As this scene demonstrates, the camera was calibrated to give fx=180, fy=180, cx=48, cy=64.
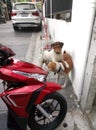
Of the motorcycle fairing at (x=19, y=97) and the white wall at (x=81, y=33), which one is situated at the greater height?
the white wall at (x=81, y=33)

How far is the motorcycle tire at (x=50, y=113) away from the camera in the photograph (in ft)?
6.80

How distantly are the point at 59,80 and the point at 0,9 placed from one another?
13136 millimetres

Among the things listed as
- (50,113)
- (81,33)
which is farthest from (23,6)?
(50,113)

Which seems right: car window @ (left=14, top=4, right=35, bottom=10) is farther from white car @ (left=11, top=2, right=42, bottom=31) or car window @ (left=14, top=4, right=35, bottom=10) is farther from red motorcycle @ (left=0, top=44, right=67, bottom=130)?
red motorcycle @ (left=0, top=44, right=67, bottom=130)

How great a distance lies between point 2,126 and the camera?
231 cm

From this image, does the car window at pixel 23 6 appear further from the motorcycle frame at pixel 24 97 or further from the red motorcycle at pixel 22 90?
the motorcycle frame at pixel 24 97

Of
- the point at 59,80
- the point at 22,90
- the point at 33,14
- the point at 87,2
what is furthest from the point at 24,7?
the point at 22,90

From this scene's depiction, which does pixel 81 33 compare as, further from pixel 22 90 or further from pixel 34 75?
pixel 22 90

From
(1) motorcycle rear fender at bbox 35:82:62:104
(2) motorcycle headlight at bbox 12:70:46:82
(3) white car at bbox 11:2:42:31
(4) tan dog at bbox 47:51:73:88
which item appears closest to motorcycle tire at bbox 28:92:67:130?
(1) motorcycle rear fender at bbox 35:82:62:104

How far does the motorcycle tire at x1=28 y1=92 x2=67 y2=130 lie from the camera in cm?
207

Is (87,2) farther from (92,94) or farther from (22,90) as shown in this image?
(22,90)

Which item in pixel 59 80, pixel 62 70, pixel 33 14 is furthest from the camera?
pixel 33 14

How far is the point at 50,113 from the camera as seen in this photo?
219 centimetres

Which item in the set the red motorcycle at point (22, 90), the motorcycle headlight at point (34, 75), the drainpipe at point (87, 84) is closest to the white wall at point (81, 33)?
the drainpipe at point (87, 84)
